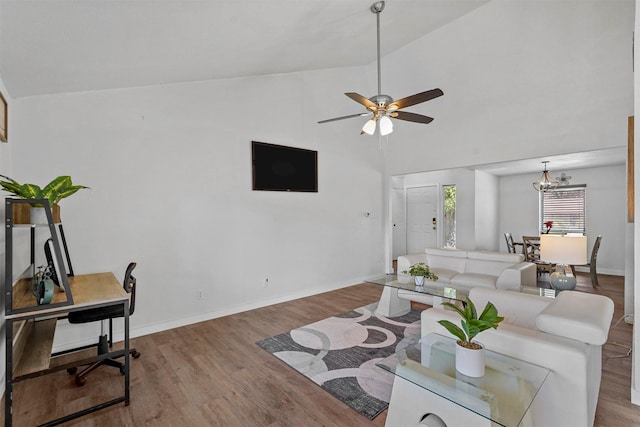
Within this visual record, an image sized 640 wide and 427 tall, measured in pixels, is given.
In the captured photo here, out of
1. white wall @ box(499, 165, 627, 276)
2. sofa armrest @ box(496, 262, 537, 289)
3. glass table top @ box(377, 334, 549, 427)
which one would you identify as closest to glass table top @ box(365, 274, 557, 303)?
sofa armrest @ box(496, 262, 537, 289)

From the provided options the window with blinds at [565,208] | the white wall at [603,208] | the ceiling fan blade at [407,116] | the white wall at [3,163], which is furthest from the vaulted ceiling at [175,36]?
the window with blinds at [565,208]

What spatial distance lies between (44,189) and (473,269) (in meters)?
5.19

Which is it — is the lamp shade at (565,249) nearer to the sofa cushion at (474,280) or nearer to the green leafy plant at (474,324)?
the sofa cushion at (474,280)

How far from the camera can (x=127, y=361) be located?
220 cm

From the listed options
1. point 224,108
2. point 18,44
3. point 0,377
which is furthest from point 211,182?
point 0,377

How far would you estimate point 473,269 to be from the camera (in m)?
4.72

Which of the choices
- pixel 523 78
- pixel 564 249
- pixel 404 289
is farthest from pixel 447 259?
pixel 523 78

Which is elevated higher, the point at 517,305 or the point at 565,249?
the point at 565,249

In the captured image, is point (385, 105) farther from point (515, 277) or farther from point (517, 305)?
point (515, 277)

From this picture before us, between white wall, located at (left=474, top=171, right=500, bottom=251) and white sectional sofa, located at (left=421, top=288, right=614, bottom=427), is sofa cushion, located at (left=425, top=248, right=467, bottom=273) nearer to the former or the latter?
white wall, located at (left=474, top=171, right=500, bottom=251)

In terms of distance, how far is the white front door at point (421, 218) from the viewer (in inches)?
316

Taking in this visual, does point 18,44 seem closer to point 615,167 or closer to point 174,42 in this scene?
point 174,42

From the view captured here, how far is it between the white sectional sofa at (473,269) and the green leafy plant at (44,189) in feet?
11.8

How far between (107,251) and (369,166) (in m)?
4.64
